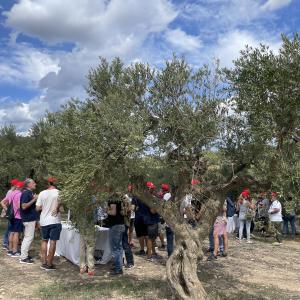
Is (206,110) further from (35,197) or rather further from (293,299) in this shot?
(35,197)

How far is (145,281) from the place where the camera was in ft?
28.9

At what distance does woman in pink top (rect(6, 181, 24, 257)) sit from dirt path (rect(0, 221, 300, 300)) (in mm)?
287

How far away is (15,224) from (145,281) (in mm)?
4287

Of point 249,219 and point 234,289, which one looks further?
point 249,219

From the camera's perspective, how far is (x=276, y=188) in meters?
6.43

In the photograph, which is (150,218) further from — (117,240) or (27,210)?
(27,210)

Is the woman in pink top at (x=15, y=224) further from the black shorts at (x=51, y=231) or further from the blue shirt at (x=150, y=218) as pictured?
the blue shirt at (x=150, y=218)

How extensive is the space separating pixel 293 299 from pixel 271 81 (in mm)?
4199

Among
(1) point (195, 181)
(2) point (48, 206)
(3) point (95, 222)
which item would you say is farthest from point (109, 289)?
(1) point (195, 181)

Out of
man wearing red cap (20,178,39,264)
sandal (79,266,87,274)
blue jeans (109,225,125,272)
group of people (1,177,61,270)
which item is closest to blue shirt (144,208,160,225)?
blue jeans (109,225,125,272)

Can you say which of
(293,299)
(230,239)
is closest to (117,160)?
(293,299)

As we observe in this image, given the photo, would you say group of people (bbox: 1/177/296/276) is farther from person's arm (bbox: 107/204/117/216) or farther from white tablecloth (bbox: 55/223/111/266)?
white tablecloth (bbox: 55/223/111/266)

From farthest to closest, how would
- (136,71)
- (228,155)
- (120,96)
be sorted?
(136,71), (228,155), (120,96)

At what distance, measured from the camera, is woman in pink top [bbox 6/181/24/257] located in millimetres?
11078
